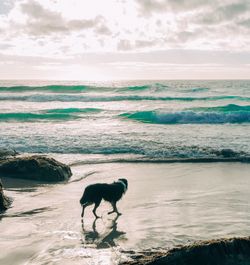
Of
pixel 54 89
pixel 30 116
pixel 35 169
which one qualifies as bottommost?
pixel 35 169

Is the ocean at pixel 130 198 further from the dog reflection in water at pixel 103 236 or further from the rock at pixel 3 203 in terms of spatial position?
the rock at pixel 3 203

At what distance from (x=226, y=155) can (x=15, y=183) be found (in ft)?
25.3

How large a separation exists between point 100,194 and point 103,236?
133 cm

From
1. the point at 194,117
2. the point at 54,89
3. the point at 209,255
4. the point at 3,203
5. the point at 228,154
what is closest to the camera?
the point at 209,255

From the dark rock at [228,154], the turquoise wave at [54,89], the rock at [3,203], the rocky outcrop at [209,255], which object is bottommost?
the dark rock at [228,154]

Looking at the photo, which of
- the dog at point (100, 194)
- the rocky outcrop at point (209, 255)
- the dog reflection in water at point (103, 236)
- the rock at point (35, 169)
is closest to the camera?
the rocky outcrop at point (209, 255)

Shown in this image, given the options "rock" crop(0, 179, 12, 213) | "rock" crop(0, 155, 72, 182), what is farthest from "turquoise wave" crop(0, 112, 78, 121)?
"rock" crop(0, 179, 12, 213)

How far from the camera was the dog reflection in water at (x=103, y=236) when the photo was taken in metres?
7.18

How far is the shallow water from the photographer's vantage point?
22.4 feet

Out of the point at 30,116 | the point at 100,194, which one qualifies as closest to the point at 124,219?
the point at 100,194

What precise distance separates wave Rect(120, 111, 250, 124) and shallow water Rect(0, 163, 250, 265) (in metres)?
20.3

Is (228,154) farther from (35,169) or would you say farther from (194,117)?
(194,117)

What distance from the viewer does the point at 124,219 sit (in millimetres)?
8570

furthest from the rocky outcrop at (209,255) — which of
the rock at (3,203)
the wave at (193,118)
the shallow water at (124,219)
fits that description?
the wave at (193,118)
